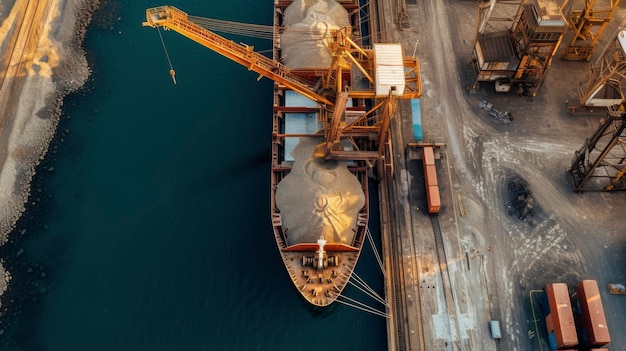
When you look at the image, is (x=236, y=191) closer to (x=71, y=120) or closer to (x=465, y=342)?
(x=71, y=120)

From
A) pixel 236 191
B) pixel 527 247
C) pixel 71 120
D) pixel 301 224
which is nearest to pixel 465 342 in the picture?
pixel 527 247

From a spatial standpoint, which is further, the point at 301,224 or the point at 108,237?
the point at 108,237

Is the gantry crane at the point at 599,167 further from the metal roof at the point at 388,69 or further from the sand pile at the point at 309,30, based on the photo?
the sand pile at the point at 309,30

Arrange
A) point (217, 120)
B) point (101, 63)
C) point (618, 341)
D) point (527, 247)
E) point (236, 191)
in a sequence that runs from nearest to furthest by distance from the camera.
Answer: point (618, 341) < point (527, 247) < point (236, 191) < point (217, 120) < point (101, 63)

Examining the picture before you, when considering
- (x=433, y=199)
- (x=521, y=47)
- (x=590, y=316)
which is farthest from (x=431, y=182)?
(x=521, y=47)

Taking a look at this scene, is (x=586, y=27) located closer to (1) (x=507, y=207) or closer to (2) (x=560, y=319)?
(1) (x=507, y=207)

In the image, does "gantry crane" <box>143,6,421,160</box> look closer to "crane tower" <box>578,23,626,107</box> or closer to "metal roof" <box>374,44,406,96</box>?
"metal roof" <box>374,44,406,96</box>

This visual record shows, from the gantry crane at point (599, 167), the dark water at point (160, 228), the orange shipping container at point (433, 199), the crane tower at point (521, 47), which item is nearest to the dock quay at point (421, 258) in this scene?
the orange shipping container at point (433, 199)
